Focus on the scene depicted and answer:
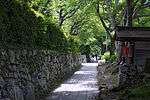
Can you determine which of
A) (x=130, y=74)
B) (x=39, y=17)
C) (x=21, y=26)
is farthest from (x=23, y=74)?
(x=130, y=74)

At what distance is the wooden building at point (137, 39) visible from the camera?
16109mm

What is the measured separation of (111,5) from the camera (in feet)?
107

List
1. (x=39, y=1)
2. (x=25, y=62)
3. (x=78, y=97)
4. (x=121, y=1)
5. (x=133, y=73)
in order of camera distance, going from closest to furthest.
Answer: (x=25, y=62)
(x=78, y=97)
(x=133, y=73)
(x=39, y=1)
(x=121, y=1)

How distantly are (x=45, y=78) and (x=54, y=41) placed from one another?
5440 millimetres

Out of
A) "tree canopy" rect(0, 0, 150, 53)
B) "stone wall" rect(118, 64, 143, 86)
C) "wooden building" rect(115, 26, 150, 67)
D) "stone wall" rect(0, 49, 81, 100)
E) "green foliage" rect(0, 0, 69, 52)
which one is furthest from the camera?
"stone wall" rect(118, 64, 143, 86)

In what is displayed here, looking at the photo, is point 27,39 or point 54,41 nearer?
point 27,39

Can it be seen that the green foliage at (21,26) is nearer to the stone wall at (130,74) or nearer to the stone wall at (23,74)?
the stone wall at (23,74)

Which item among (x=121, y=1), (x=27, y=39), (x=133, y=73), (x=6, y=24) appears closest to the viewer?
(x=6, y=24)

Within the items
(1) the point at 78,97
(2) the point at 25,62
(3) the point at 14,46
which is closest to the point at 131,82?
(1) the point at 78,97

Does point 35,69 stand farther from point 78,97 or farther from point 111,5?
point 111,5

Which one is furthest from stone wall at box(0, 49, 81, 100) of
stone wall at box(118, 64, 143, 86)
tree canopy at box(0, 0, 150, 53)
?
stone wall at box(118, 64, 143, 86)

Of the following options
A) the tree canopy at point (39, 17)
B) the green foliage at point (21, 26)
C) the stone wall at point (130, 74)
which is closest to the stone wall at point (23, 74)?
the green foliage at point (21, 26)

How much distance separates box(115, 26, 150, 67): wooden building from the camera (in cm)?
1611

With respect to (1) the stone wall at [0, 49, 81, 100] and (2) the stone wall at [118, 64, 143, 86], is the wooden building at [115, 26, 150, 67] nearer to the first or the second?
(2) the stone wall at [118, 64, 143, 86]
